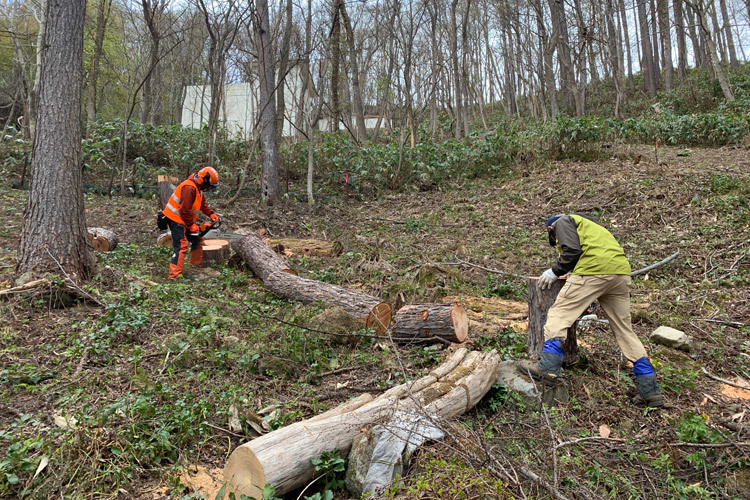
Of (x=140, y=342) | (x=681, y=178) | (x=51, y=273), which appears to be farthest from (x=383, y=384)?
(x=681, y=178)

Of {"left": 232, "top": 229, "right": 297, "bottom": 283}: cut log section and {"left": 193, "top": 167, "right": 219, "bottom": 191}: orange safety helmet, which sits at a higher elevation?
{"left": 193, "top": 167, "right": 219, "bottom": 191}: orange safety helmet

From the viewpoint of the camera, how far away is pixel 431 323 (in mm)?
5023

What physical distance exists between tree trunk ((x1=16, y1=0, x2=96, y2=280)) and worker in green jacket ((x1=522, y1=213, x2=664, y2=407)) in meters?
5.15

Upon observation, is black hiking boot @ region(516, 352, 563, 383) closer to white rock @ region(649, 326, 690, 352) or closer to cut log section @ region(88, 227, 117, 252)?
white rock @ region(649, 326, 690, 352)

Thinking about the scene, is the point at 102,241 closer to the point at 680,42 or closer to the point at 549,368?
the point at 549,368

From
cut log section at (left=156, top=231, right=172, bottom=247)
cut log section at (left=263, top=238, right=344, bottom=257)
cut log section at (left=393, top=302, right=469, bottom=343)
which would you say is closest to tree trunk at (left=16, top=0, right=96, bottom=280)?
cut log section at (left=156, top=231, right=172, bottom=247)

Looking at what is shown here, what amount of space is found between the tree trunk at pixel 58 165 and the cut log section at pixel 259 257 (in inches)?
86.2

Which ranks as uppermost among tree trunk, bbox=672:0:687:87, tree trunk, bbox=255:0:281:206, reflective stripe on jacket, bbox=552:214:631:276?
tree trunk, bbox=672:0:687:87

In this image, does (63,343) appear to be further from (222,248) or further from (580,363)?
(580,363)

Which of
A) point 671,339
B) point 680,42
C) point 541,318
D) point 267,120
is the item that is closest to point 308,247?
point 267,120

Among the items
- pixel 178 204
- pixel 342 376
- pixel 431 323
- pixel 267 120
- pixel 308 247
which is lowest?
pixel 342 376

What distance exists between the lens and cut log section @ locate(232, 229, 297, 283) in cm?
696

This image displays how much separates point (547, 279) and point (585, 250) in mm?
428

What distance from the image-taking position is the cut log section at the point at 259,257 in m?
6.96
